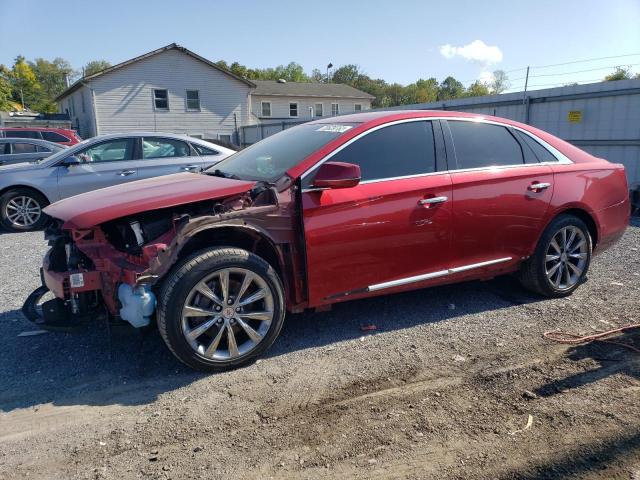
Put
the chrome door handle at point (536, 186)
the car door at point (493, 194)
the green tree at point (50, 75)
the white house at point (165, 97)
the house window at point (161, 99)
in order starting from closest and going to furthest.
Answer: the car door at point (493, 194), the chrome door handle at point (536, 186), the white house at point (165, 97), the house window at point (161, 99), the green tree at point (50, 75)

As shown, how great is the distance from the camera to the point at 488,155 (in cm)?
445

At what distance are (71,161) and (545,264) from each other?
24.3 ft

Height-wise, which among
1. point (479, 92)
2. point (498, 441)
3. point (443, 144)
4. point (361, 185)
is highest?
point (479, 92)

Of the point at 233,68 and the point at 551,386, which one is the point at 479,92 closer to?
the point at 233,68

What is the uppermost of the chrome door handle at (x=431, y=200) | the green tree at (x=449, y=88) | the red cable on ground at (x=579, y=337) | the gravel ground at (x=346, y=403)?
the green tree at (x=449, y=88)

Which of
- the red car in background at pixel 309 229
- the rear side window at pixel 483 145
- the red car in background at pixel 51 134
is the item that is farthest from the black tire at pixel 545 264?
the red car in background at pixel 51 134

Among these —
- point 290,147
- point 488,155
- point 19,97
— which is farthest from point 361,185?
point 19,97

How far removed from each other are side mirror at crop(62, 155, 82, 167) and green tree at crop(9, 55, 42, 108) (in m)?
95.6

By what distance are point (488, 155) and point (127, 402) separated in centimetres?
349

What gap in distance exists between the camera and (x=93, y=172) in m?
8.44

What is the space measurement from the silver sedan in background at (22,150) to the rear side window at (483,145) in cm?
1045

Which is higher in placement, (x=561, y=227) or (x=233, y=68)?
(x=233, y=68)

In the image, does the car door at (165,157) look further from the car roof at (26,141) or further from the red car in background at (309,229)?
the car roof at (26,141)

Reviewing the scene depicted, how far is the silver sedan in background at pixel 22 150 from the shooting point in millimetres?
11586
